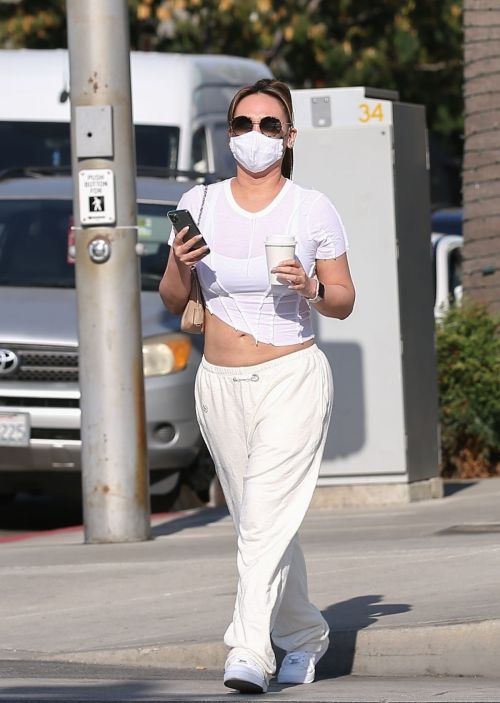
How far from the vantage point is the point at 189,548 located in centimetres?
859

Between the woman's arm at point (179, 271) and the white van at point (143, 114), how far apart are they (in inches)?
339

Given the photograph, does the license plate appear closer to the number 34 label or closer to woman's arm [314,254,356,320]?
the number 34 label

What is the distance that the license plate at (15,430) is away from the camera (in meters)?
9.80

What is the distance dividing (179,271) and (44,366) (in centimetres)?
435

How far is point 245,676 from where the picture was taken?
Result: 17.6 ft

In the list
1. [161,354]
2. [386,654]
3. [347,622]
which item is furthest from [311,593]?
[161,354]

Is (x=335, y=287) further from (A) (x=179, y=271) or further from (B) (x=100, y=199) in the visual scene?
(B) (x=100, y=199)

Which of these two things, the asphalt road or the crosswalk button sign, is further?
the crosswalk button sign

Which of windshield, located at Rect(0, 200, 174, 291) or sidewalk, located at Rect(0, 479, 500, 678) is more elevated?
windshield, located at Rect(0, 200, 174, 291)

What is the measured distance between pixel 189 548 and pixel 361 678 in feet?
8.61

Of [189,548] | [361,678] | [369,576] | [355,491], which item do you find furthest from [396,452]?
[361,678]

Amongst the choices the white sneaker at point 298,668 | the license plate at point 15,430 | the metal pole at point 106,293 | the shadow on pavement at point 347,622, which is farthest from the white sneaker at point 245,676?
the license plate at point 15,430

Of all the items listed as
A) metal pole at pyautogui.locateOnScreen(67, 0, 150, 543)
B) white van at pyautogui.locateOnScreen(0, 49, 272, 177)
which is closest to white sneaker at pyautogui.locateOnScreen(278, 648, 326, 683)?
metal pole at pyautogui.locateOnScreen(67, 0, 150, 543)

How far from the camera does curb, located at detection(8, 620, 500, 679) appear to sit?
595 cm
